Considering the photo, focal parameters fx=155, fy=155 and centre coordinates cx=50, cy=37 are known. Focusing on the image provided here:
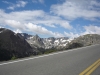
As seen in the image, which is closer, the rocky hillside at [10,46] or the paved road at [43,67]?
the paved road at [43,67]

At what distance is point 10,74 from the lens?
21.6ft

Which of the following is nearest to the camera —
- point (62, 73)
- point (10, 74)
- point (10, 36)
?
point (10, 74)

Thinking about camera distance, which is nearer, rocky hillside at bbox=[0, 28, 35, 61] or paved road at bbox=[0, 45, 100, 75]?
paved road at bbox=[0, 45, 100, 75]

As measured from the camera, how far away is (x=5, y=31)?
120 metres

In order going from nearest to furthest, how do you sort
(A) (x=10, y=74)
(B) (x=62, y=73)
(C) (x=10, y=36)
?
1. (A) (x=10, y=74)
2. (B) (x=62, y=73)
3. (C) (x=10, y=36)

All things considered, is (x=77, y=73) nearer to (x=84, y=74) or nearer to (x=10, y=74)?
(x=84, y=74)

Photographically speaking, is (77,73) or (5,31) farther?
(5,31)

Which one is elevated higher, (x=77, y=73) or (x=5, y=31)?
(x=5, y=31)

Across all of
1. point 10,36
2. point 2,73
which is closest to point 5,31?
point 10,36

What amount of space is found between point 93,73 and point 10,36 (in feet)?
374

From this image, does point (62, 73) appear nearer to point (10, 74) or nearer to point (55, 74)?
point (55, 74)

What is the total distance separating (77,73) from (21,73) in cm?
261

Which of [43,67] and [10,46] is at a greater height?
[43,67]

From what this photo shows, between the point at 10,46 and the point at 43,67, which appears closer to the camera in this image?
the point at 43,67
